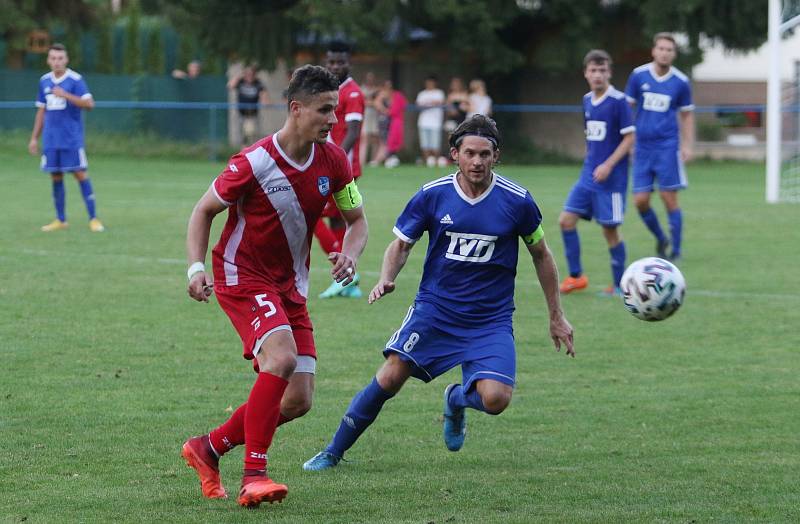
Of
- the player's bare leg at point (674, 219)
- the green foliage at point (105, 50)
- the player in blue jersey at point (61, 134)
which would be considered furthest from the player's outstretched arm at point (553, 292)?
the green foliage at point (105, 50)

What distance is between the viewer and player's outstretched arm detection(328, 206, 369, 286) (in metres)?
5.43

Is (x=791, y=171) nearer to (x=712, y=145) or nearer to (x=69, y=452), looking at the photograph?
(x=712, y=145)

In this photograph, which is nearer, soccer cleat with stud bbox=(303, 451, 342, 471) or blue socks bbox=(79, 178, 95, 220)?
soccer cleat with stud bbox=(303, 451, 342, 471)

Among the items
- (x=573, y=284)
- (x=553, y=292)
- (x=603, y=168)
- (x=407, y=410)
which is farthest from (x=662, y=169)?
(x=553, y=292)

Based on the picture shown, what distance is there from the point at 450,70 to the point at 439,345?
26.2 m

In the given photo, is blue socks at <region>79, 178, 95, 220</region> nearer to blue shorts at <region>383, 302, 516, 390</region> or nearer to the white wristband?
blue shorts at <region>383, 302, 516, 390</region>

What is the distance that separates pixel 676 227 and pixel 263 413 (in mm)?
8655

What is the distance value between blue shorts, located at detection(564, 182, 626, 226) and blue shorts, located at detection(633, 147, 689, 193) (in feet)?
6.06

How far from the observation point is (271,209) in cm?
537

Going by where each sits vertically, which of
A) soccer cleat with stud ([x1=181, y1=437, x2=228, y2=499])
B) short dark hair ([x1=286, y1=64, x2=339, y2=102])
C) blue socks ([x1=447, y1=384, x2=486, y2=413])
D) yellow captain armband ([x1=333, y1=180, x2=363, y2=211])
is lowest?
soccer cleat with stud ([x1=181, y1=437, x2=228, y2=499])

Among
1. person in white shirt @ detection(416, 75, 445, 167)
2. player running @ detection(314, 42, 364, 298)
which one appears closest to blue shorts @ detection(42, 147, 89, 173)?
player running @ detection(314, 42, 364, 298)

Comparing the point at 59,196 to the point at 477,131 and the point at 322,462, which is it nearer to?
the point at 322,462

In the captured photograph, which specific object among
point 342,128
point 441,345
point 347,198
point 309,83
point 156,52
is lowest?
point 441,345

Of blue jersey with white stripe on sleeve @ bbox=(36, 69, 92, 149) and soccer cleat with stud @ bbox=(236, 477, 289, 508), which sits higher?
blue jersey with white stripe on sleeve @ bbox=(36, 69, 92, 149)
